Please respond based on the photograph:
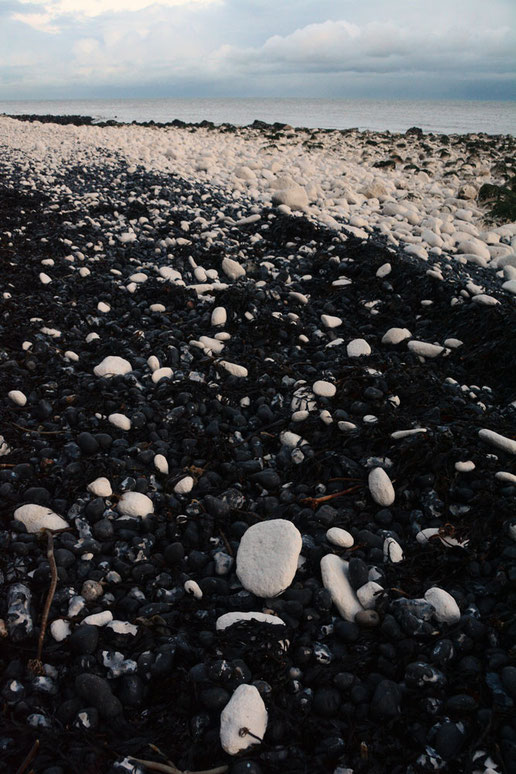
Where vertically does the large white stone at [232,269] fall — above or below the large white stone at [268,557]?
above

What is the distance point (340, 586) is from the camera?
6.58ft

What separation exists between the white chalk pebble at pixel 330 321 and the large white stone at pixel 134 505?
8.02ft

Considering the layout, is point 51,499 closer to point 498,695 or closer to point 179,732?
point 179,732

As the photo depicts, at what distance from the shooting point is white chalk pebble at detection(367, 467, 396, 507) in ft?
8.13

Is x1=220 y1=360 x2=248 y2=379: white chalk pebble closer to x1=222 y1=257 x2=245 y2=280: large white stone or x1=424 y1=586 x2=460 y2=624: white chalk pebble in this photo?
x1=222 y1=257 x2=245 y2=280: large white stone

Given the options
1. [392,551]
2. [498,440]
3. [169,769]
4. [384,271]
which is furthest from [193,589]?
[384,271]

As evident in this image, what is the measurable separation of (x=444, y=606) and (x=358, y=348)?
2.29m

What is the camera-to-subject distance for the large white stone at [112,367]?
3533 millimetres

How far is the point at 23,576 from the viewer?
2.03 metres

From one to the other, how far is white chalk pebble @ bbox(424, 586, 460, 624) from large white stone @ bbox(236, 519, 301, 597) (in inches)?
22.3

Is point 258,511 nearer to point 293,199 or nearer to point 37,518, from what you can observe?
point 37,518

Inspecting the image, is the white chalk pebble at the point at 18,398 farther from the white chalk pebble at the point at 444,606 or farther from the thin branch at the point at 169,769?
the white chalk pebble at the point at 444,606

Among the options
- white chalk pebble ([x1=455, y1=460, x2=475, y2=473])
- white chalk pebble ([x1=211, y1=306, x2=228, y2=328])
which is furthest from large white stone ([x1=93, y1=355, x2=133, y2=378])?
white chalk pebble ([x1=455, y1=460, x2=475, y2=473])

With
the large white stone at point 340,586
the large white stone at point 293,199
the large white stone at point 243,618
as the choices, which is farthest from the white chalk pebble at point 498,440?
the large white stone at point 293,199
